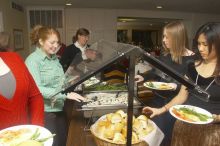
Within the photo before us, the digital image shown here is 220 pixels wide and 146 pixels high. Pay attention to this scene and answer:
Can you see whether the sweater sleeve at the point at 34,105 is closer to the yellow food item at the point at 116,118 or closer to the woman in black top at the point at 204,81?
the yellow food item at the point at 116,118

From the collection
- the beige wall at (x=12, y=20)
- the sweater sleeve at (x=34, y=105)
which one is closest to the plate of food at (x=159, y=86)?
the sweater sleeve at (x=34, y=105)

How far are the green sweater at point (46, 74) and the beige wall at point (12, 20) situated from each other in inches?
81.1

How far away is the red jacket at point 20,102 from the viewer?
963 mm

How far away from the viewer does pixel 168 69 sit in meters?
0.62

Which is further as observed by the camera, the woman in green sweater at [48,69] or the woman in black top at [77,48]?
the woman in black top at [77,48]

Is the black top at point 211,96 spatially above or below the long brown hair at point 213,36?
below

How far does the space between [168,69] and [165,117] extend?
93 centimetres

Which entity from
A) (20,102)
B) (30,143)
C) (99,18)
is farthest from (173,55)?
(99,18)

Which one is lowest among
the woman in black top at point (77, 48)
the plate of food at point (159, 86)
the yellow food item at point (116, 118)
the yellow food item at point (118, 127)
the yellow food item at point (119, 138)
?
the yellow food item at point (119, 138)

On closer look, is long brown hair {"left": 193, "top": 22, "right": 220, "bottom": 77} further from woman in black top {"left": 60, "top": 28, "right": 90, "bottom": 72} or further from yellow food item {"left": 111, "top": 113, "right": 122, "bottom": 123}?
woman in black top {"left": 60, "top": 28, "right": 90, "bottom": 72}

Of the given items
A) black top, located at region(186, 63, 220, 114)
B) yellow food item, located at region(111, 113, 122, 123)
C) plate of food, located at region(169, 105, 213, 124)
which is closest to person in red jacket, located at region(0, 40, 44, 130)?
yellow food item, located at region(111, 113, 122, 123)

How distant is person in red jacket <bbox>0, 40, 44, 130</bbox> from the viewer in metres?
0.96

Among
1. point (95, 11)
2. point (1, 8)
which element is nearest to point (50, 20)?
point (95, 11)

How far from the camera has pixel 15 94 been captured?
3.22 feet
